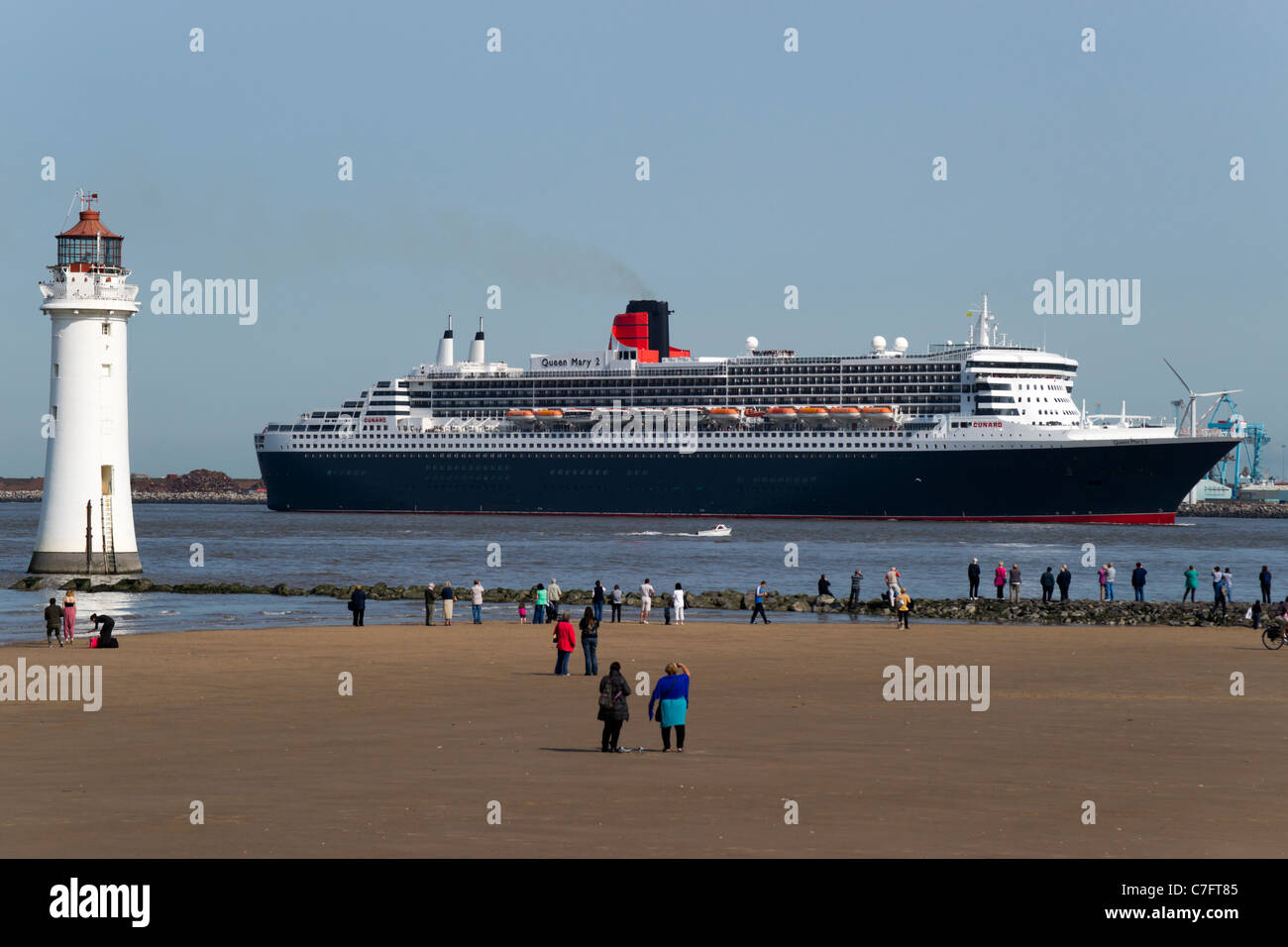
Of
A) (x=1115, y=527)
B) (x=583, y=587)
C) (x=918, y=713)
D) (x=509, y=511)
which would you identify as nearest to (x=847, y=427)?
(x=1115, y=527)

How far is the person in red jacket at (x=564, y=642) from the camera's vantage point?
926 inches

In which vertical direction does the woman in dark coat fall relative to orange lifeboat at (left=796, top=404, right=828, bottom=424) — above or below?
below

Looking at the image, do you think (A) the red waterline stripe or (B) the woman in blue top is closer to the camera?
(B) the woman in blue top

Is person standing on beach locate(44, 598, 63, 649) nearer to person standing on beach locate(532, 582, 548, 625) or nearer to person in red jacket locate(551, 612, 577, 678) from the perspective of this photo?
person in red jacket locate(551, 612, 577, 678)

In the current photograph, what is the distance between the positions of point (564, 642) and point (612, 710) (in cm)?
780

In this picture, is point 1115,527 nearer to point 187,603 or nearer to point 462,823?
point 187,603

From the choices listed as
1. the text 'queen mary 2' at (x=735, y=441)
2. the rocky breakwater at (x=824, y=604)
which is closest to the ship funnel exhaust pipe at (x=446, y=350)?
the text 'queen mary 2' at (x=735, y=441)

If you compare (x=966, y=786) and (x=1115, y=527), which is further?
(x=1115, y=527)

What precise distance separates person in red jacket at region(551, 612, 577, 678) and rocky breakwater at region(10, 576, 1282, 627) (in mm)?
12259

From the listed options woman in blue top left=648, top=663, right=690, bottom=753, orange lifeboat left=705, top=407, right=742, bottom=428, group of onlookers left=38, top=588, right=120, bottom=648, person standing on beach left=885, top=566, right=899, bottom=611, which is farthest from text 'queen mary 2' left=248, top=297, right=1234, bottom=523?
woman in blue top left=648, top=663, right=690, bottom=753

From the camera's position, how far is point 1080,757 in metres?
15.6

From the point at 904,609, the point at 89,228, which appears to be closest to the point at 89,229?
the point at 89,228

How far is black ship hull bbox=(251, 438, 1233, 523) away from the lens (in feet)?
311
